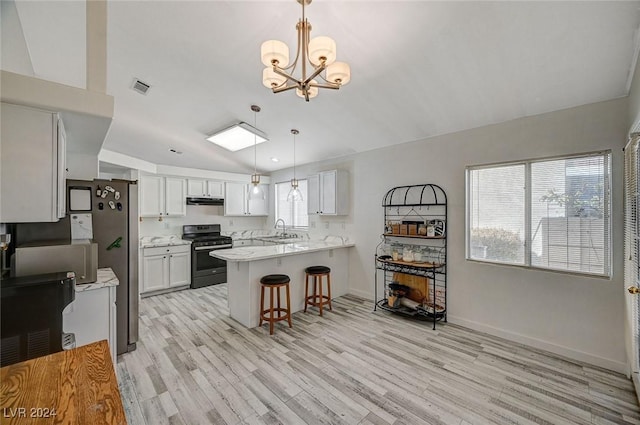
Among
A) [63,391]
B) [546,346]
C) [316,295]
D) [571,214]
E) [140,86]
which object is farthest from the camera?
[316,295]

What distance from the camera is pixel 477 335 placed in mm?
3178

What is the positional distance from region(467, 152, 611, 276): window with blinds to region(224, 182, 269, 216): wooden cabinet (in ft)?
14.6

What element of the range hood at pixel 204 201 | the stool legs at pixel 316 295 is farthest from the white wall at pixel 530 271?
the range hood at pixel 204 201

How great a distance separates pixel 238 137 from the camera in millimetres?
4289

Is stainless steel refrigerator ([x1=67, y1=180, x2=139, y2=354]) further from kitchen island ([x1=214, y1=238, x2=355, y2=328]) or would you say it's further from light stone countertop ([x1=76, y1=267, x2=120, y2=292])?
kitchen island ([x1=214, y1=238, x2=355, y2=328])

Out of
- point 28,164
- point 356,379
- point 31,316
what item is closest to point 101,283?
point 31,316

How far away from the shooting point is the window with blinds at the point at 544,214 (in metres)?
2.56

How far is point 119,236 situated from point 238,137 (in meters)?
2.20

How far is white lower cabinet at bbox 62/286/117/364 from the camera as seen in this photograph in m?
2.17

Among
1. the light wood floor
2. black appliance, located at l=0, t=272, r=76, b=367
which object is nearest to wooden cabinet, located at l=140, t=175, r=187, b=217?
the light wood floor

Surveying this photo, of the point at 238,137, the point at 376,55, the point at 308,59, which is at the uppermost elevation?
the point at 376,55

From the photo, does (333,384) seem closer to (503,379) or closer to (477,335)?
(503,379)

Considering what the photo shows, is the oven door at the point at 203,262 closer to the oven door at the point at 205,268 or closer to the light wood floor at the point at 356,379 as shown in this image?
the oven door at the point at 205,268

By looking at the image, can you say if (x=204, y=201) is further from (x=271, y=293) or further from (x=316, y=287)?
(x=271, y=293)
